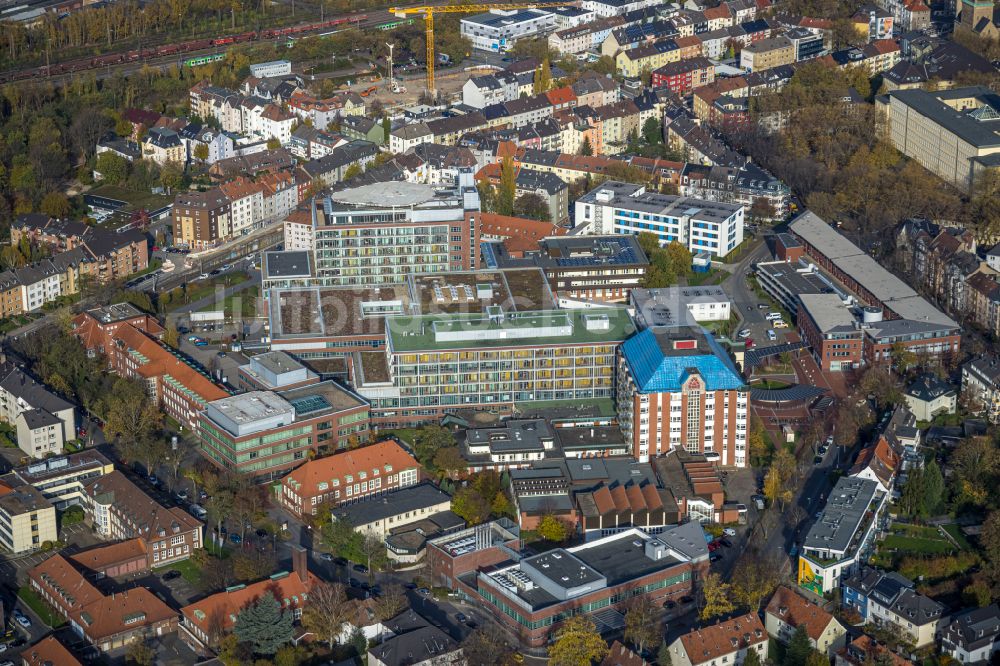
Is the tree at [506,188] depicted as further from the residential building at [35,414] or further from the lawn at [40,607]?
the lawn at [40,607]

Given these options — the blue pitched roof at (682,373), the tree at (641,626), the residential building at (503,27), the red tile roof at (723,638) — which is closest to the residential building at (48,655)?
the tree at (641,626)

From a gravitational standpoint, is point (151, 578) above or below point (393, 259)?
below

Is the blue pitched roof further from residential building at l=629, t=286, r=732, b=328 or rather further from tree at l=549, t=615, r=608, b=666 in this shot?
tree at l=549, t=615, r=608, b=666

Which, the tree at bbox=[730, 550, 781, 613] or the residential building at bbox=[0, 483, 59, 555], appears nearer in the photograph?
the tree at bbox=[730, 550, 781, 613]

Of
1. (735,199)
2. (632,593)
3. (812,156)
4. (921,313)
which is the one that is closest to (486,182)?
(735,199)

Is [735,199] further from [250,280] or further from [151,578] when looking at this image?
[151,578]

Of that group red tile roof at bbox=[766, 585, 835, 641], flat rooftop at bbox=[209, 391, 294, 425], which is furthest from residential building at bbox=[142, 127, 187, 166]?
red tile roof at bbox=[766, 585, 835, 641]
